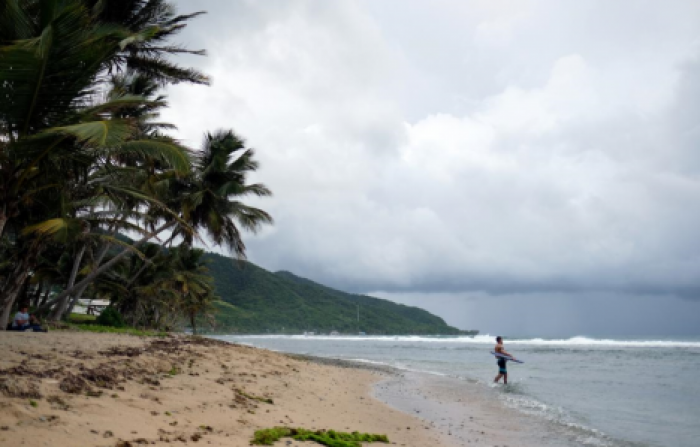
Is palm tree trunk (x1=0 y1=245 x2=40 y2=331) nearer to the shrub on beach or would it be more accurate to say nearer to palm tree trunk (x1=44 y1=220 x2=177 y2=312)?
palm tree trunk (x1=44 y1=220 x2=177 y2=312)

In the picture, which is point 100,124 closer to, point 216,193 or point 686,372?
point 216,193

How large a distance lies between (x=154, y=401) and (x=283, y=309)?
349 feet

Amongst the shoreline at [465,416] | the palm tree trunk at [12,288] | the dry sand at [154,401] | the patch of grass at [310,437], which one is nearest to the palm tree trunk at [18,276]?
the palm tree trunk at [12,288]

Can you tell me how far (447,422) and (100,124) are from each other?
310 inches

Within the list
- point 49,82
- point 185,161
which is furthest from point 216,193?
point 49,82

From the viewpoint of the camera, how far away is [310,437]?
20.0ft

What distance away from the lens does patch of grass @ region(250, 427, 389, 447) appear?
18.4 feet

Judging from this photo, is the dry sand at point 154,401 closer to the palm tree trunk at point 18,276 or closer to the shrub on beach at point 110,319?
the palm tree trunk at point 18,276

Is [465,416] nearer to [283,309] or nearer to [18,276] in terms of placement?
[18,276]

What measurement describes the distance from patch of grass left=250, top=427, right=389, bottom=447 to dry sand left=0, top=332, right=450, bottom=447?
0.43ft

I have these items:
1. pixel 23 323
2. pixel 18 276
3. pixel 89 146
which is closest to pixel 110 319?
pixel 23 323

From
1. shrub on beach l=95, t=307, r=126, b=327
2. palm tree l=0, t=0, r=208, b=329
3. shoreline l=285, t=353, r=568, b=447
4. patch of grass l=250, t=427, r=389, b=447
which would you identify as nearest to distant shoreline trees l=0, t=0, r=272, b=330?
palm tree l=0, t=0, r=208, b=329

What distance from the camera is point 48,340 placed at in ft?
33.5

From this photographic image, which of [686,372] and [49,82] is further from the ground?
[49,82]
